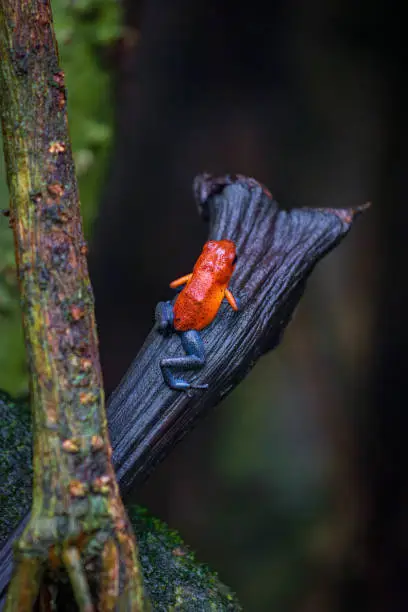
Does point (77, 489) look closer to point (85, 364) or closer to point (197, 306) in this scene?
point (85, 364)

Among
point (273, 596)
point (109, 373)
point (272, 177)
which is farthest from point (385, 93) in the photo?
point (273, 596)

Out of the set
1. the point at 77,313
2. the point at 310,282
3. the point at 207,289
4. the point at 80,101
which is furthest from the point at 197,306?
the point at 310,282

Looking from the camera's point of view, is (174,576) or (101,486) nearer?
(101,486)

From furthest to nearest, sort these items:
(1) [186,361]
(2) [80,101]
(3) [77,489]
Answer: (2) [80,101], (1) [186,361], (3) [77,489]

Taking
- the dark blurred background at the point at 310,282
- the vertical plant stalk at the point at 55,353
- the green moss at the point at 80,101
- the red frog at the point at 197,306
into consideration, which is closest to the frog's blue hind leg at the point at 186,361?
the red frog at the point at 197,306

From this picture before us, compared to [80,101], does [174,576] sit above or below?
A: below

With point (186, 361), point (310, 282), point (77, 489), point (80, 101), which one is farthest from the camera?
point (310, 282)
